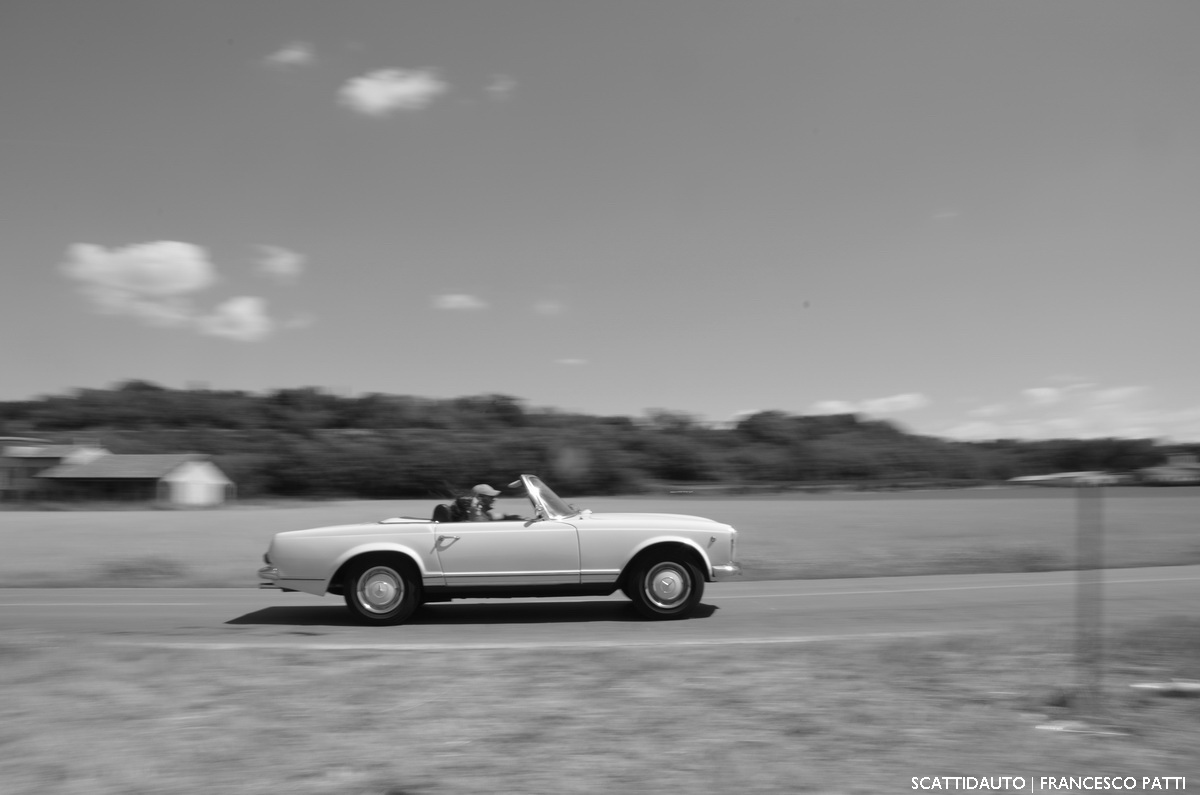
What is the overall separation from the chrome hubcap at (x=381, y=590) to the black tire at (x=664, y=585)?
218cm

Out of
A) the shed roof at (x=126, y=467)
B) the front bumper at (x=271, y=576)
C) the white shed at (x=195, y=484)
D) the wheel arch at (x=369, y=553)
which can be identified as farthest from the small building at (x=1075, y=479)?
the shed roof at (x=126, y=467)

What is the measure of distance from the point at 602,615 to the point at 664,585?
89 centimetres

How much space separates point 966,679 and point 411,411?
184ft

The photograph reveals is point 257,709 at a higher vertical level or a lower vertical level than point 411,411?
lower

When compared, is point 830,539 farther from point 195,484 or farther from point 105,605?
point 195,484

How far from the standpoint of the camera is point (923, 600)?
1111cm

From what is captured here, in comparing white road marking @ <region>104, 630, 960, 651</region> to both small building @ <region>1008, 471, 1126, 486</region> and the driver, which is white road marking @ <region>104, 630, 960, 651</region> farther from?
small building @ <region>1008, 471, 1126, 486</region>

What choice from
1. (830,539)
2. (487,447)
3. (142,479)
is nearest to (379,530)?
(830,539)

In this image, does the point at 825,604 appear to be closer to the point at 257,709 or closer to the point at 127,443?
the point at 257,709

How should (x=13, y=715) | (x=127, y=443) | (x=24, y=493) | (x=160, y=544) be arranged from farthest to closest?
(x=127, y=443) → (x=24, y=493) → (x=160, y=544) → (x=13, y=715)

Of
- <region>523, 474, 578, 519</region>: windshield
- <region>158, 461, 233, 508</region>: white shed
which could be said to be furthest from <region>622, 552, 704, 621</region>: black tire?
<region>158, 461, 233, 508</region>: white shed

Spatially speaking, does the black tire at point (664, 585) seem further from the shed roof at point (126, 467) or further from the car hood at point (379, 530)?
the shed roof at point (126, 467)

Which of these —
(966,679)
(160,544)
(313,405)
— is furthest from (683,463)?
(966,679)

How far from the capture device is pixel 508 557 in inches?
374
